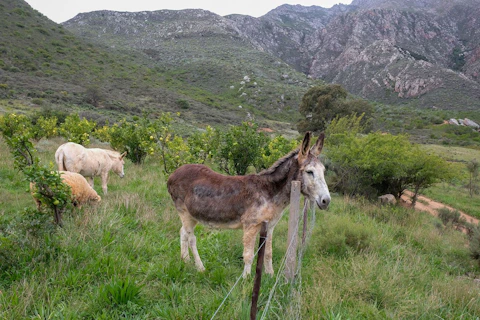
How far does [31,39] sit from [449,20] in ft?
446

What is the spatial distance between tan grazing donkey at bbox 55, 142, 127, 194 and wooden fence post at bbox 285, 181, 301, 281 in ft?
20.2

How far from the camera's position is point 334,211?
336 inches

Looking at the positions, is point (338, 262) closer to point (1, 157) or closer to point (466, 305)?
point (466, 305)

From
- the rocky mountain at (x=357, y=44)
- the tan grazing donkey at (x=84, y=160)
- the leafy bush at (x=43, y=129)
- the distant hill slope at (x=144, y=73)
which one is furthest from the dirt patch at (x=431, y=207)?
the rocky mountain at (x=357, y=44)

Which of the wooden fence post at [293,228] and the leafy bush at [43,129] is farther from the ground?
the wooden fence post at [293,228]

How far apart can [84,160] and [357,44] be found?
378 ft

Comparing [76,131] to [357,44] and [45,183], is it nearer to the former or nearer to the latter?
[45,183]

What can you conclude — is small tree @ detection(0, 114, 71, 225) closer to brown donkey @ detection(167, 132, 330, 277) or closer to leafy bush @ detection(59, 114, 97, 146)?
brown donkey @ detection(167, 132, 330, 277)

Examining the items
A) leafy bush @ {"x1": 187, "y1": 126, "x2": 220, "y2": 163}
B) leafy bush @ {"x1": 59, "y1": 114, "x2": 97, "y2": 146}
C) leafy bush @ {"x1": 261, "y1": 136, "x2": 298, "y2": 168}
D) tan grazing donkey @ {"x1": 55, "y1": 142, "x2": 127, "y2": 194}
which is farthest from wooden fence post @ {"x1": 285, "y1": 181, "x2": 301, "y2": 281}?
leafy bush @ {"x1": 59, "y1": 114, "x2": 97, "y2": 146}

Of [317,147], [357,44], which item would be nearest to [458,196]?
[317,147]

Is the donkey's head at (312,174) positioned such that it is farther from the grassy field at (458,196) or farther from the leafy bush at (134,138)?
the grassy field at (458,196)

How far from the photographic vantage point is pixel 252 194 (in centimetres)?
355

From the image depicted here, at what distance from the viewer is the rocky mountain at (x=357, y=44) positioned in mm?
64125

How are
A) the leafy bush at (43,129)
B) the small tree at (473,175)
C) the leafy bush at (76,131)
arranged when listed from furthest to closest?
the small tree at (473,175) < the leafy bush at (43,129) < the leafy bush at (76,131)
